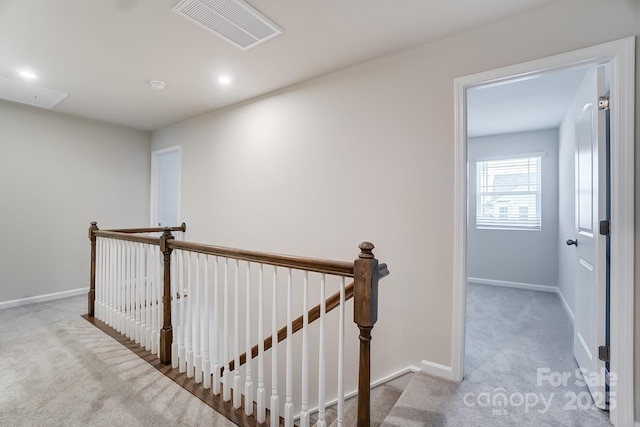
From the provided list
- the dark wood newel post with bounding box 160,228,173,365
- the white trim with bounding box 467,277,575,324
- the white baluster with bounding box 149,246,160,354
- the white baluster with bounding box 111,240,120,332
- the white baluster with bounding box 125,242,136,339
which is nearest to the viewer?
the dark wood newel post with bounding box 160,228,173,365

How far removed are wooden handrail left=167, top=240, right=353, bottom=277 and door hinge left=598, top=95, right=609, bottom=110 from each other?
1.79m

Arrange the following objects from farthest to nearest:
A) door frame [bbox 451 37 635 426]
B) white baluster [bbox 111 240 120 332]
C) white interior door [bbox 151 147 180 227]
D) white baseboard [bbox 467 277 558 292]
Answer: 1. white interior door [bbox 151 147 180 227]
2. white baseboard [bbox 467 277 558 292]
3. white baluster [bbox 111 240 120 332]
4. door frame [bbox 451 37 635 426]

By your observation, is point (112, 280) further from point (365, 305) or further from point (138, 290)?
point (365, 305)

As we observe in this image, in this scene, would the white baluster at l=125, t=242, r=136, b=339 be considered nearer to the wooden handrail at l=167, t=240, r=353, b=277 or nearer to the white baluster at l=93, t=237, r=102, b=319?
the white baluster at l=93, t=237, r=102, b=319

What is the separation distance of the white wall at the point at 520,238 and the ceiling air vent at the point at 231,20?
3.78 metres

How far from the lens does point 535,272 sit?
446cm

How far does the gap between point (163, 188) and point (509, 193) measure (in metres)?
6.01

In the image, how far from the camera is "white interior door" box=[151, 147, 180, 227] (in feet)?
15.2

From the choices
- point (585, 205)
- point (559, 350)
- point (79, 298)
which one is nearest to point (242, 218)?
point (79, 298)

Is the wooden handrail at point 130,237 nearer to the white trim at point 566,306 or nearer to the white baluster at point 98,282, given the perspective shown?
the white baluster at point 98,282

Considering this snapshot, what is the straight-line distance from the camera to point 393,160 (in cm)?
227

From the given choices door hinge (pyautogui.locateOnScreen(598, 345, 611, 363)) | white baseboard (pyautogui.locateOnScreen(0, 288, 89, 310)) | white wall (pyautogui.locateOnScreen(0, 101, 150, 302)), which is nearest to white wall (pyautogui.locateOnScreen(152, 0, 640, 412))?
door hinge (pyautogui.locateOnScreen(598, 345, 611, 363))

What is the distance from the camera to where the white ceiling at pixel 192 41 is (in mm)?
1785

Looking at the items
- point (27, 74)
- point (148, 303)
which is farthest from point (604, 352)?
point (27, 74)
